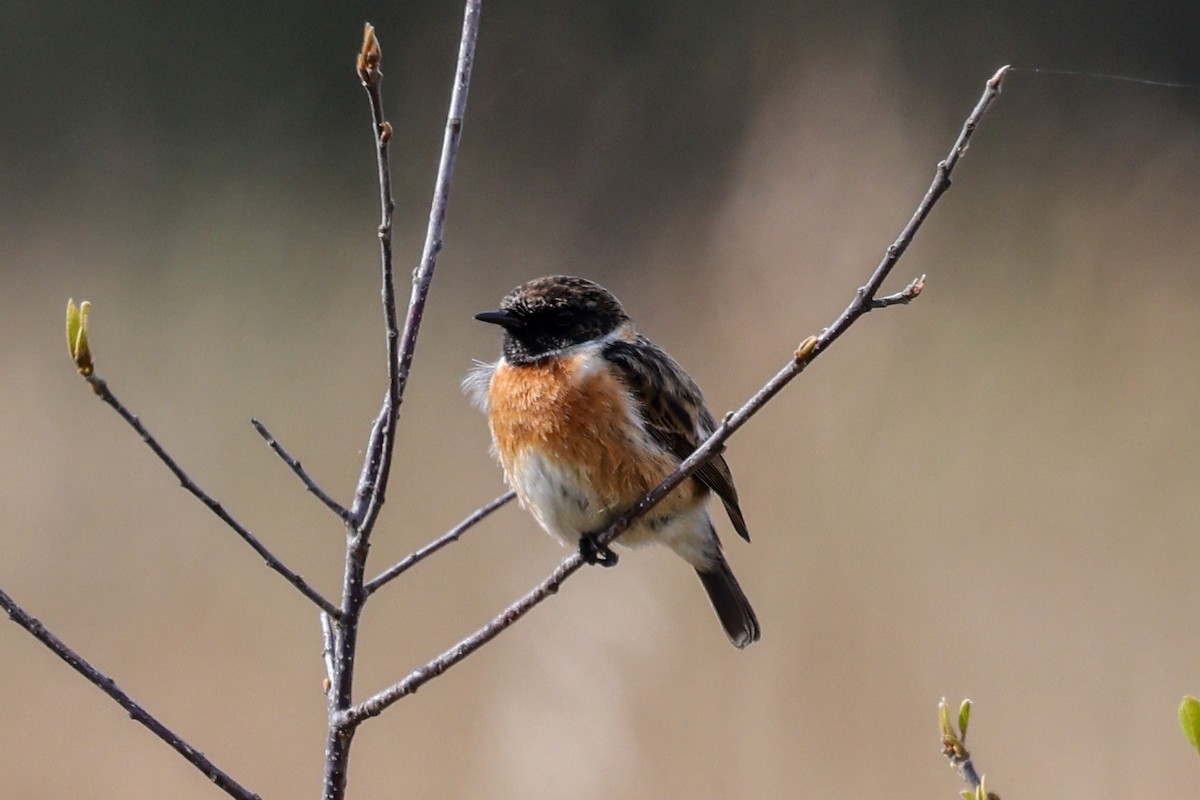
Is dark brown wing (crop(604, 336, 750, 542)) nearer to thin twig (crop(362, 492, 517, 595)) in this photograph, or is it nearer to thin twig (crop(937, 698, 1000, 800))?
thin twig (crop(362, 492, 517, 595))

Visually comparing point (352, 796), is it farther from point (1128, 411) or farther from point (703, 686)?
point (1128, 411)

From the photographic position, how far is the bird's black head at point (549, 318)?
3201 millimetres

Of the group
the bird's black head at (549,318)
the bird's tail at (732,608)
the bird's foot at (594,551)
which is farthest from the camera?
the bird's tail at (732,608)

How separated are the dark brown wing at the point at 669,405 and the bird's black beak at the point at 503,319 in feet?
0.78

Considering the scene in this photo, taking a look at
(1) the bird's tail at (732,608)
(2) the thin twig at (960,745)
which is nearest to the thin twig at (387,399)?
(2) the thin twig at (960,745)

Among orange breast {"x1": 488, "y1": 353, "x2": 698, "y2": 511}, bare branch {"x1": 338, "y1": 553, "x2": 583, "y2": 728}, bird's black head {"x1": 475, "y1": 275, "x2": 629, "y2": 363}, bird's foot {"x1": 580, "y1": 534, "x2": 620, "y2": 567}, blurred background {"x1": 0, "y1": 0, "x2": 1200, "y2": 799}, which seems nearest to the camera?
bare branch {"x1": 338, "y1": 553, "x2": 583, "y2": 728}

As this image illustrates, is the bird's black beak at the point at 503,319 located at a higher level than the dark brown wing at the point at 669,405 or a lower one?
higher

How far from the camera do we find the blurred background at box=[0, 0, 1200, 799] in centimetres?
435

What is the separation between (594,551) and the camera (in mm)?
2705

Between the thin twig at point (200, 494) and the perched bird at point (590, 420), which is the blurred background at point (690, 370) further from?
the thin twig at point (200, 494)

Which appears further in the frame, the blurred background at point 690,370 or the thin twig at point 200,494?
the blurred background at point 690,370

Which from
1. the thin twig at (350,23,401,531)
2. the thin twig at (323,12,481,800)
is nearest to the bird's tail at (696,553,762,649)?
the thin twig at (323,12,481,800)

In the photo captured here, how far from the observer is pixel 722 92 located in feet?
19.4

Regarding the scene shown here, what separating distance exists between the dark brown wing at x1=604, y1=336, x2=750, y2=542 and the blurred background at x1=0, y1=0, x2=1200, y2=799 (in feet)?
4.20
